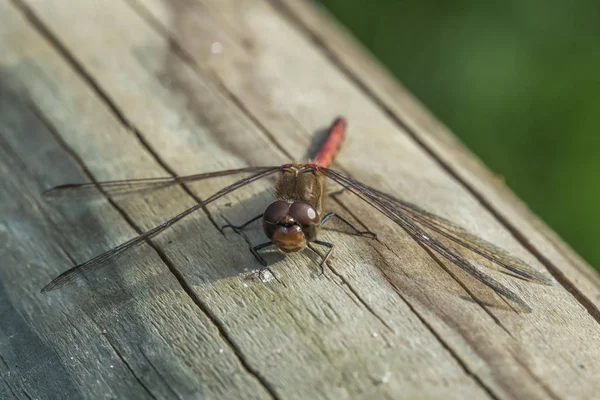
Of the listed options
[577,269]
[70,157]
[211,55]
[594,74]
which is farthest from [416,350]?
[594,74]

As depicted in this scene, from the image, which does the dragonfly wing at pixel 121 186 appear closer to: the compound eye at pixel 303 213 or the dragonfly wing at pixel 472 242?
the compound eye at pixel 303 213

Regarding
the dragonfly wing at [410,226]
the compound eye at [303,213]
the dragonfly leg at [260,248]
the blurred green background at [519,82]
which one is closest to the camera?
the dragonfly wing at [410,226]

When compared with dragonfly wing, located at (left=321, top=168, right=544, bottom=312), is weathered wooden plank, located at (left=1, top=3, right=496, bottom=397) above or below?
below

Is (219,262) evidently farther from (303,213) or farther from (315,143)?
(315,143)

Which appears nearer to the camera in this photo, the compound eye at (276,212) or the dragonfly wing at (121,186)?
the compound eye at (276,212)

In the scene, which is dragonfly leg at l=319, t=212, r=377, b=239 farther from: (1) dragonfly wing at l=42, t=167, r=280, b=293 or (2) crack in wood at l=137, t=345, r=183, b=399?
(2) crack in wood at l=137, t=345, r=183, b=399

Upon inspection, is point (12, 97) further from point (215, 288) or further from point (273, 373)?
point (273, 373)

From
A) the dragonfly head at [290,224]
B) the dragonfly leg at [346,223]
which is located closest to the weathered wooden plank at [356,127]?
the dragonfly leg at [346,223]

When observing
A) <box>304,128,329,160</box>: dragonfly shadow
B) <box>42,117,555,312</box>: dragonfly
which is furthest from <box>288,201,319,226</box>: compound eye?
Answer: <box>304,128,329,160</box>: dragonfly shadow

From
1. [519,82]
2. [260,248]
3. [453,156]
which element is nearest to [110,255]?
[260,248]
